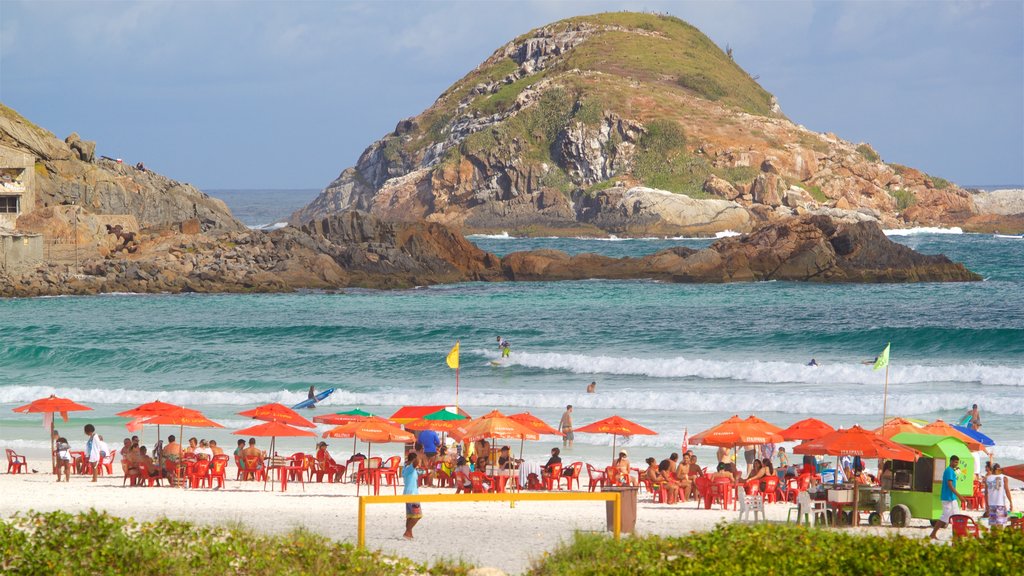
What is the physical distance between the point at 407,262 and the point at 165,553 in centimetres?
5438

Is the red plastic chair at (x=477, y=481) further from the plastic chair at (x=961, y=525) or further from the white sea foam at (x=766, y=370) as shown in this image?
the white sea foam at (x=766, y=370)

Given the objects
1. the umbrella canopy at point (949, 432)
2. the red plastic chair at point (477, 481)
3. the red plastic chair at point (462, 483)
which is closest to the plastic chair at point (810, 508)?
the umbrella canopy at point (949, 432)

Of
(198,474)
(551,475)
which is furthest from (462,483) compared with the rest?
(198,474)

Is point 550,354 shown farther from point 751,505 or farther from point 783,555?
point 783,555

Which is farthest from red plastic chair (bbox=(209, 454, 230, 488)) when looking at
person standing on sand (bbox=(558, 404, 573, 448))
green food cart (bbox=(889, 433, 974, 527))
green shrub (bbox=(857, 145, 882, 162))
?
green shrub (bbox=(857, 145, 882, 162))

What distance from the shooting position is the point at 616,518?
13.3 m

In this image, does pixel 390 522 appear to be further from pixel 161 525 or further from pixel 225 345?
pixel 225 345

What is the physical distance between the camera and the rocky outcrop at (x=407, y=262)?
59.2 metres

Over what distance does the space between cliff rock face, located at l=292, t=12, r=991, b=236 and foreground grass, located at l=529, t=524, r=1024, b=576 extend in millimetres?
106232

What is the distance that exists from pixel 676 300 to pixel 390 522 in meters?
39.9

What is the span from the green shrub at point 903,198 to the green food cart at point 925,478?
402ft

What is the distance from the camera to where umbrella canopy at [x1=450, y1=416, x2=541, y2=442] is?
60.0ft

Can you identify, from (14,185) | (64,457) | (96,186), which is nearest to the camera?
(64,457)

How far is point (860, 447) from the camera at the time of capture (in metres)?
15.5
